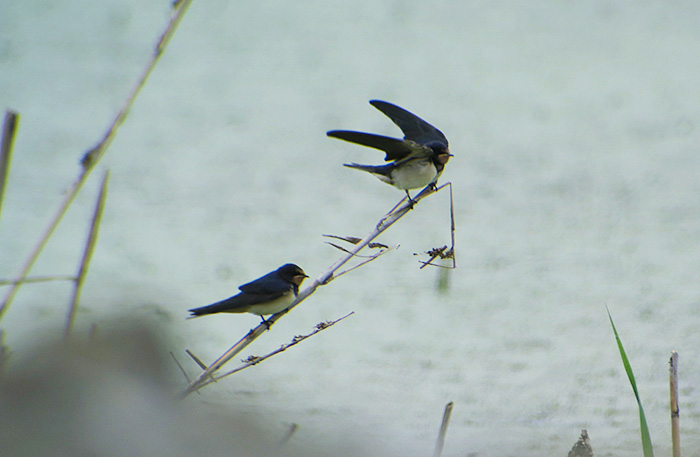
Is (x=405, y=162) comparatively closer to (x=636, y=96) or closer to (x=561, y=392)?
(x=561, y=392)

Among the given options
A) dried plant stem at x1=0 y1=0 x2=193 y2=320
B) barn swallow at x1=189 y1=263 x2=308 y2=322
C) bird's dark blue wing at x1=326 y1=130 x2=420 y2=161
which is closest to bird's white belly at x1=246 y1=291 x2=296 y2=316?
barn swallow at x1=189 y1=263 x2=308 y2=322

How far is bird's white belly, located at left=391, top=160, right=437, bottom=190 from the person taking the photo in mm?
997

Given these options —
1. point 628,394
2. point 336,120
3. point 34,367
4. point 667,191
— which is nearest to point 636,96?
point 667,191

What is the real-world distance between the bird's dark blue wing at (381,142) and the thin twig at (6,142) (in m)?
0.26

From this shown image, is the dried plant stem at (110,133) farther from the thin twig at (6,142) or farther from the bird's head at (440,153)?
the bird's head at (440,153)

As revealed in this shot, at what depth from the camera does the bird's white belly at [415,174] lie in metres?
1.00

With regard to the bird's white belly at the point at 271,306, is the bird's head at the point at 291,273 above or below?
above

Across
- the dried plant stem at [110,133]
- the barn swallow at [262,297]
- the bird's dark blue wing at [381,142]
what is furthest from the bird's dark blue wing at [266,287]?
the dried plant stem at [110,133]

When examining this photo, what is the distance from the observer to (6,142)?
0.47 meters

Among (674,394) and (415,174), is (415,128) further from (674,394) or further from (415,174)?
(674,394)

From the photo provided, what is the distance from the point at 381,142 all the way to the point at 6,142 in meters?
0.40

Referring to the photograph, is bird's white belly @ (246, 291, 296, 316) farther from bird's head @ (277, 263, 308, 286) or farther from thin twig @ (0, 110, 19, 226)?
thin twig @ (0, 110, 19, 226)

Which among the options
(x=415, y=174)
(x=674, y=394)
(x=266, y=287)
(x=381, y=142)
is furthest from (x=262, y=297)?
(x=674, y=394)

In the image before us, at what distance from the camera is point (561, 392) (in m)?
1.86
